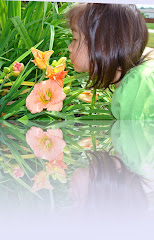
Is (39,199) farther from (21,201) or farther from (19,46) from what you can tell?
(19,46)

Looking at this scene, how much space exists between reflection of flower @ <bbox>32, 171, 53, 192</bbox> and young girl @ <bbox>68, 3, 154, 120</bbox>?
24.0 inches

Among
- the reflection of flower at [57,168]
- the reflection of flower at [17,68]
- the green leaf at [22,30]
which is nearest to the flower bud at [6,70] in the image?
the reflection of flower at [17,68]

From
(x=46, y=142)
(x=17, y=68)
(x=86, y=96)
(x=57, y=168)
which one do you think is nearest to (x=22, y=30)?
(x=17, y=68)

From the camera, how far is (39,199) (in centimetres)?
26

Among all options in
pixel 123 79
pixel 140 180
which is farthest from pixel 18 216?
pixel 123 79

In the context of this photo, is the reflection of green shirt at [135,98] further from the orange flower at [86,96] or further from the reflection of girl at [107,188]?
the reflection of girl at [107,188]

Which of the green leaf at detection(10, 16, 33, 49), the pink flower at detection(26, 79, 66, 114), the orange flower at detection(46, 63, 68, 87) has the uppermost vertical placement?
the green leaf at detection(10, 16, 33, 49)

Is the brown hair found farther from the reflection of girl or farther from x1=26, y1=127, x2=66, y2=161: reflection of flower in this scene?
the reflection of girl

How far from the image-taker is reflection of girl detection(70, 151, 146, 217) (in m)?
0.24

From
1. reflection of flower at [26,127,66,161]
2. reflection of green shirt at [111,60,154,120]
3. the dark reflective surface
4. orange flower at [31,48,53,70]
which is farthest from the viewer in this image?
reflection of green shirt at [111,60,154,120]

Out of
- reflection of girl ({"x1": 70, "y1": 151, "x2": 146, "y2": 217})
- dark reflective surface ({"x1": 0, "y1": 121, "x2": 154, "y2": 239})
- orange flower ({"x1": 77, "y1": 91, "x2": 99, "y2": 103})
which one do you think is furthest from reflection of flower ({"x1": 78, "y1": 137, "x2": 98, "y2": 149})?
orange flower ({"x1": 77, "y1": 91, "x2": 99, "y2": 103})

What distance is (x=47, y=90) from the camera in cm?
83

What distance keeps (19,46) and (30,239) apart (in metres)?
0.86

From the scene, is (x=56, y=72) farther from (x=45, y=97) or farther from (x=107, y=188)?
(x=107, y=188)
